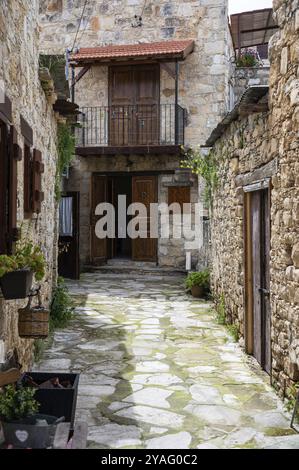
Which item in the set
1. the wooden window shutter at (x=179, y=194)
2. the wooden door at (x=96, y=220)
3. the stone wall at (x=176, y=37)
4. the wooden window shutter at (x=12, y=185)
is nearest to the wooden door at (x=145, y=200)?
the wooden window shutter at (x=179, y=194)

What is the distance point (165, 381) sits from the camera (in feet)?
16.7

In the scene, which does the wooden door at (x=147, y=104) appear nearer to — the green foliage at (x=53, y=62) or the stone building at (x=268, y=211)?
the stone building at (x=268, y=211)

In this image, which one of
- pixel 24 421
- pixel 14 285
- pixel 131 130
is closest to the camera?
pixel 24 421

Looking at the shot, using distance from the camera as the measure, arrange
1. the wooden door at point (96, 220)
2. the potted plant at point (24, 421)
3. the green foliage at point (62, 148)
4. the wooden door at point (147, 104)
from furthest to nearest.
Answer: the wooden door at point (96, 220) < the wooden door at point (147, 104) < the green foliage at point (62, 148) < the potted plant at point (24, 421)

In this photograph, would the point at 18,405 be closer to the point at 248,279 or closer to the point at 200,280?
the point at 248,279

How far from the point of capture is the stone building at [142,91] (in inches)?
531

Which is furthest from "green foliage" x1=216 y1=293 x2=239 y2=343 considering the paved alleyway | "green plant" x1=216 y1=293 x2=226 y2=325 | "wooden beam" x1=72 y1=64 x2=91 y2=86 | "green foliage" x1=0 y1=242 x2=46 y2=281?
"wooden beam" x1=72 y1=64 x2=91 y2=86

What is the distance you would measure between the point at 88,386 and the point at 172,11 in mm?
11683

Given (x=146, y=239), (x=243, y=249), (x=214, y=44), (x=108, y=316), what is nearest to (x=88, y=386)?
(x=243, y=249)

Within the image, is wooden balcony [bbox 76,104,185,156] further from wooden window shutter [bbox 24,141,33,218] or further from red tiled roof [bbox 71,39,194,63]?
wooden window shutter [bbox 24,141,33,218]

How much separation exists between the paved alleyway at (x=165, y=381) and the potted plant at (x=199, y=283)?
100cm

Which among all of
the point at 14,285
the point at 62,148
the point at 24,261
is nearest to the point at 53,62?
the point at 62,148

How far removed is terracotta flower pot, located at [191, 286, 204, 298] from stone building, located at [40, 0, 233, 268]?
3.28 metres

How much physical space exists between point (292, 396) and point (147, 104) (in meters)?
11.1
